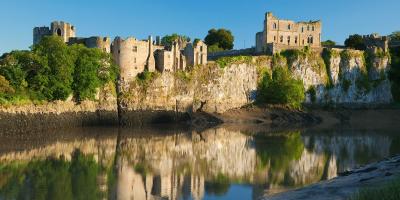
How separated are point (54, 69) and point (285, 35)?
40.7 meters

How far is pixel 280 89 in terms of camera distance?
70.1 metres

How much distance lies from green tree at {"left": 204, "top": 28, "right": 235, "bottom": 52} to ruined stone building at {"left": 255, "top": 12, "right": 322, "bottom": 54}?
17108 millimetres

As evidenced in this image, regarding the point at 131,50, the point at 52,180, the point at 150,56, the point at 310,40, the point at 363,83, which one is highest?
the point at 310,40

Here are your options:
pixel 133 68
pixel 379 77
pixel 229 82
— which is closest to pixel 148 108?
pixel 133 68

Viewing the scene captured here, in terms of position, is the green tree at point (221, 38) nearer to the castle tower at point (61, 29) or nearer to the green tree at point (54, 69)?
the castle tower at point (61, 29)

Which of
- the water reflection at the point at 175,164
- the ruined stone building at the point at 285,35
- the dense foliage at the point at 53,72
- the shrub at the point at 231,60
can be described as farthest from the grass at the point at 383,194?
the ruined stone building at the point at 285,35

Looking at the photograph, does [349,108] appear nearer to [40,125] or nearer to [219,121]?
[219,121]

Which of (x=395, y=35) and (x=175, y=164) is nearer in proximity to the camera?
(x=175, y=164)

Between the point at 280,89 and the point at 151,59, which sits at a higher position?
the point at 151,59

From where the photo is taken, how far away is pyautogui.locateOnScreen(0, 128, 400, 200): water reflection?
21.8m

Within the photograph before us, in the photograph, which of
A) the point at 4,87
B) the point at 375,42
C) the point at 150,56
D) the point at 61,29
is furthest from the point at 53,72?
the point at 375,42

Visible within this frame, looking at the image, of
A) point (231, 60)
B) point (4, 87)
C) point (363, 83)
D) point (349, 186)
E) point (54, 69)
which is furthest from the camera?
point (363, 83)

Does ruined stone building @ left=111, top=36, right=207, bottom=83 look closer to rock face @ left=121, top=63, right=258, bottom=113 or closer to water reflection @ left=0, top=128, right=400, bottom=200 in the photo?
rock face @ left=121, top=63, right=258, bottom=113

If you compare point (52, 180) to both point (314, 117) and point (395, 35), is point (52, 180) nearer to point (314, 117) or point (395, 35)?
point (314, 117)
